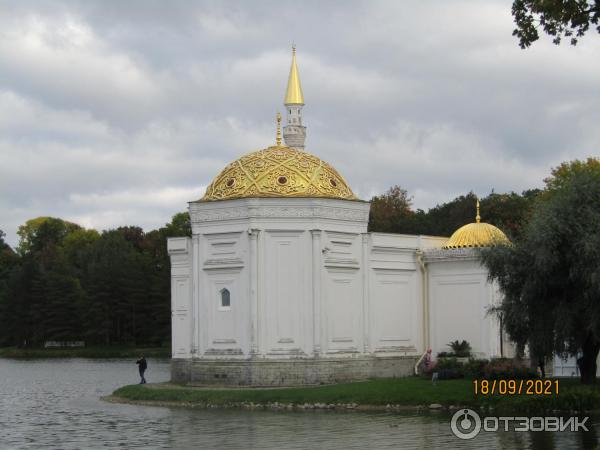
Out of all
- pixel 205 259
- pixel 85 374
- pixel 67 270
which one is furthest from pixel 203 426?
pixel 67 270

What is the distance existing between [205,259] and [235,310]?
2515mm

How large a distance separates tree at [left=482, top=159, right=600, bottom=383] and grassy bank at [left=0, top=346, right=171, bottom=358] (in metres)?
62.0

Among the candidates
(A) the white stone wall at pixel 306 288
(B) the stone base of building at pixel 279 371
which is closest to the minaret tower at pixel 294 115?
(A) the white stone wall at pixel 306 288

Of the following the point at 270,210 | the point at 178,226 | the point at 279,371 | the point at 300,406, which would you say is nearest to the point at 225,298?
the point at 279,371

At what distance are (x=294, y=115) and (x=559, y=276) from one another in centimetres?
1855

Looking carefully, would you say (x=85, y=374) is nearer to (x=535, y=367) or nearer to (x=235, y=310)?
(x=235, y=310)

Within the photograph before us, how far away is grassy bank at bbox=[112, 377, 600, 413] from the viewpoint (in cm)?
3447

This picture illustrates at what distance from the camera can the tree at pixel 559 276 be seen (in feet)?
116

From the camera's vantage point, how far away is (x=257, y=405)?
132 ft

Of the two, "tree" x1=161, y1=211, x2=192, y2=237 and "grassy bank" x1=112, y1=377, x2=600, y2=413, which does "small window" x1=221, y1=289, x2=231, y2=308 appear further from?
"tree" x1=161, y1=211, x2=192, y2=237

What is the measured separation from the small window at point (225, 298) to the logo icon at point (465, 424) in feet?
39.9

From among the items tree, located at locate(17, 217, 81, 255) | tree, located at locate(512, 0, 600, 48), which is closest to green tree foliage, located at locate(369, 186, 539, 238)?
tree, located at locate(512, 0, 600, 48)

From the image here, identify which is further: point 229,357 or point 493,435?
point 229,357

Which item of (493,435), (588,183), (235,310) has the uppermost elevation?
(588,183)
